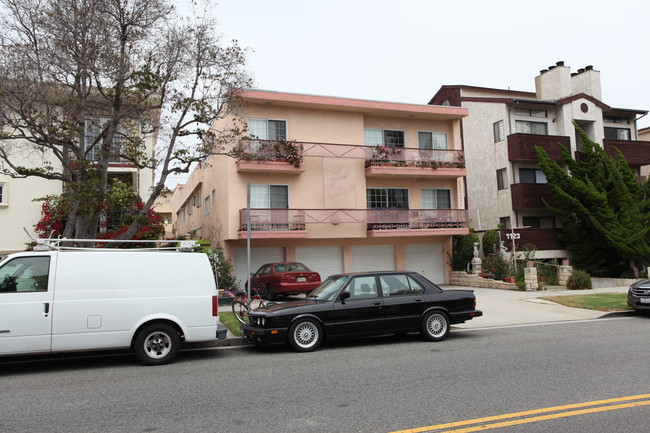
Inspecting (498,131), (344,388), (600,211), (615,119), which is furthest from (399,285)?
(615,119)

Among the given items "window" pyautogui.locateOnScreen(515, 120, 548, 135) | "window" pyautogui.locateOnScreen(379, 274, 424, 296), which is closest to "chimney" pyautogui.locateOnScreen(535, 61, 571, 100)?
"window" pyautogui.locateOnScreen(515, 120, 548, 135)

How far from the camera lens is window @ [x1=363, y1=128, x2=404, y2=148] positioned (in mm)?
23663

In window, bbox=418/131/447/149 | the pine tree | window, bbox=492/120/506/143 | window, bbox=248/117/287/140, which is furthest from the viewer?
window, bbox=492/120/506/143

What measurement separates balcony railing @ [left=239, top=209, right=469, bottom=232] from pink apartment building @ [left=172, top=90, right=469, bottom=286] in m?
0.04

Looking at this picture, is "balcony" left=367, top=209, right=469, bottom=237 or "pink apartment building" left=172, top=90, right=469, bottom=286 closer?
"pink apartment building" left=172, top=90, right=469, bottom=286

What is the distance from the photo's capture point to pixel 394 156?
23031 mm

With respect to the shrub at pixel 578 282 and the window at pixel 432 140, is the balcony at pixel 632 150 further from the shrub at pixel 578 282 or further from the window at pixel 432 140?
the shrub at pixel 578 282

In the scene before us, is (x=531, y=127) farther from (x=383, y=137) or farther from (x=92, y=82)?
(x=92, y=82)

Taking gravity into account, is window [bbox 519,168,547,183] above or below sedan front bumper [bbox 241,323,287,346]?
above

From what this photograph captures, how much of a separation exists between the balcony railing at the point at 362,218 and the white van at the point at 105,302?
11773 mm

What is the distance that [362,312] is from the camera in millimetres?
9453

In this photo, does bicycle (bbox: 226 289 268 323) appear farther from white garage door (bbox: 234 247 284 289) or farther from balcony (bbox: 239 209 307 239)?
white garage door (bbox: 234 247 284 289)

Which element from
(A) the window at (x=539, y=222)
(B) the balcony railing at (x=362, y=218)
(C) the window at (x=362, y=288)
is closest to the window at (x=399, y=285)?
(C) the window at (x=362, y=288)

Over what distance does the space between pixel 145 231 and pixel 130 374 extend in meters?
12.4
